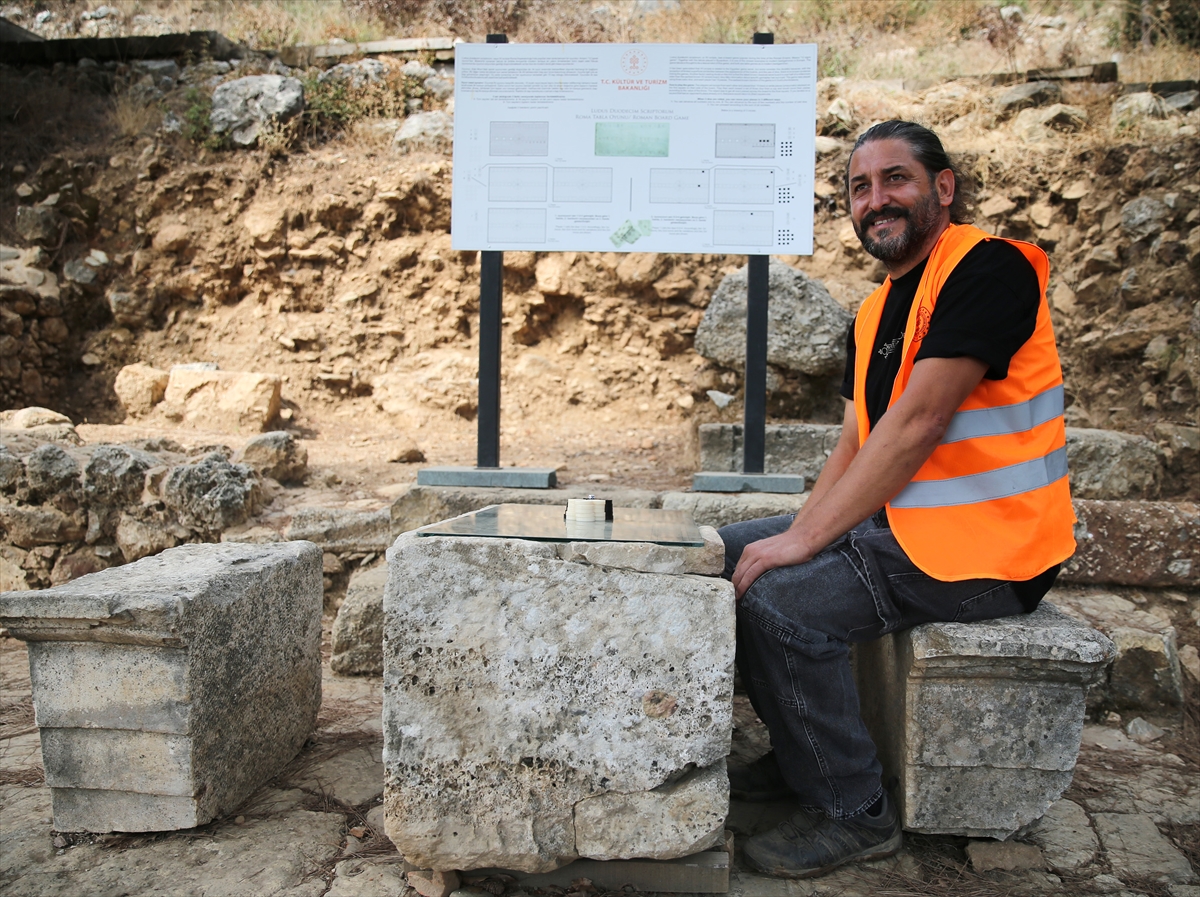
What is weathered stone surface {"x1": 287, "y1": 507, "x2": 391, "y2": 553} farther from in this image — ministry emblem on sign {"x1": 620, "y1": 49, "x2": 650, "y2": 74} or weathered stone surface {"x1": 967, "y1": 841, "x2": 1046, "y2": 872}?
weathered stone surface {"x1": 967, "y1": 841, "x2": 1046, "y2": 872}

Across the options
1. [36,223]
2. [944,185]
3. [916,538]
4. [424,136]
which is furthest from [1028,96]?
[36,223]

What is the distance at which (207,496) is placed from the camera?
378cm

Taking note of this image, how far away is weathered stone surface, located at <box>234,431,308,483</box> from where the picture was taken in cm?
423

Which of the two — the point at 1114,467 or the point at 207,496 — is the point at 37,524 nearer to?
Result: the point at 207,496

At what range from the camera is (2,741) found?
2521 mm

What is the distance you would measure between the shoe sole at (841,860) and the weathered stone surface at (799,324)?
281cm

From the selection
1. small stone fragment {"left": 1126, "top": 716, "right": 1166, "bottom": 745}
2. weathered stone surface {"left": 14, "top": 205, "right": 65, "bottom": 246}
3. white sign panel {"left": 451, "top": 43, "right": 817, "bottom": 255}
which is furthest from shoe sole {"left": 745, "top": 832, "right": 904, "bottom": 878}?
weathered stone surface {"left": 14, "top": 205, "right": 65, "bottom": 246}

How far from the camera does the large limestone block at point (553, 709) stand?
68.3 inches

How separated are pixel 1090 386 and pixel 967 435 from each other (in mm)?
3792

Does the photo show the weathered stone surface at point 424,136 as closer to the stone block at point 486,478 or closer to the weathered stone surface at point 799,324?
the weathered stone surface at point 799,324

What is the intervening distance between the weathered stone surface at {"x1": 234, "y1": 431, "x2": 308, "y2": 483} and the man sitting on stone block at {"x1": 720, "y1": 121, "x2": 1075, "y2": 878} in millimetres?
3057

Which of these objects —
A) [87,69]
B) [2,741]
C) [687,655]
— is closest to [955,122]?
[687,655]

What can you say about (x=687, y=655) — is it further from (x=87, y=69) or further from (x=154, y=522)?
(x=87, y=69)

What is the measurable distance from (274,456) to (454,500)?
1.45 m
